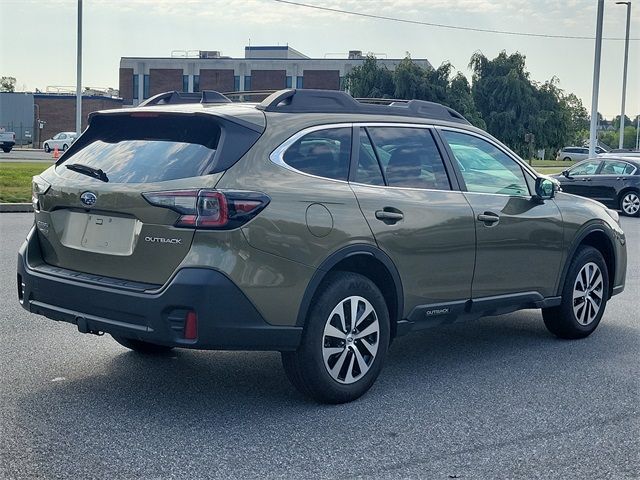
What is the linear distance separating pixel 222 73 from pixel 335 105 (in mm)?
77919

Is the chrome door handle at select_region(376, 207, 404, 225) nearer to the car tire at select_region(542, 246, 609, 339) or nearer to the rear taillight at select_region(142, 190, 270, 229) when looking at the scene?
the rear taillight at select_region(142, 190, 270, 229)

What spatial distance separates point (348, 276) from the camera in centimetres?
521

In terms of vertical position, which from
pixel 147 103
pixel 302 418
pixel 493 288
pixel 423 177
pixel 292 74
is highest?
pixel 292 74

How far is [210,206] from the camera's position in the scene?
464cm

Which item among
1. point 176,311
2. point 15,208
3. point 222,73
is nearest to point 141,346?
point 176,311

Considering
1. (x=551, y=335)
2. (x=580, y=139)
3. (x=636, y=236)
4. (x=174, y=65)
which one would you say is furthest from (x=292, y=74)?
(x=551, y=335)

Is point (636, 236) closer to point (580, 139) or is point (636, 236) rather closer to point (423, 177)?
point (423, 177)

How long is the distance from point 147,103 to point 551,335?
374 cm

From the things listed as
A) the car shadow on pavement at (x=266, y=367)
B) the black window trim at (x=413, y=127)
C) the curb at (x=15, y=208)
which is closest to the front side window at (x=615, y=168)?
the curb at (x=15, y=208)

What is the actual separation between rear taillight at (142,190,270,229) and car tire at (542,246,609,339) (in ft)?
10.5

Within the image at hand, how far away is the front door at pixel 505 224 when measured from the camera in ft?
20.1

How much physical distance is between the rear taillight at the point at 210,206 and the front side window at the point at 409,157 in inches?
47.8

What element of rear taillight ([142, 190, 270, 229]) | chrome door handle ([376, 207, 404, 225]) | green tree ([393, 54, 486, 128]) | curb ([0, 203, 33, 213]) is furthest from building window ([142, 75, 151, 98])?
rear taillight ([142, 190, 270, 229])

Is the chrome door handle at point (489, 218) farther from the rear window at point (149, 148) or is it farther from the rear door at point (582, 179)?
the rear door at point (582, 179)
